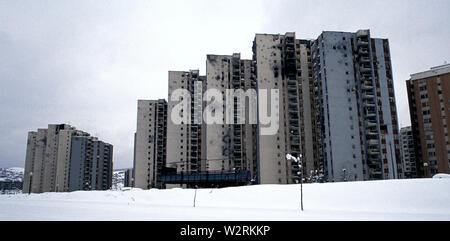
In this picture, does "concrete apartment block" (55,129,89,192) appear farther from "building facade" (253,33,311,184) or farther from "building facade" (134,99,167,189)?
"building facade" (253,33,311,184)

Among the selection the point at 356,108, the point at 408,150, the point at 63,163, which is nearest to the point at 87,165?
the point at 63,163

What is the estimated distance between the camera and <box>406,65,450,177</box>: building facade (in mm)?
92188

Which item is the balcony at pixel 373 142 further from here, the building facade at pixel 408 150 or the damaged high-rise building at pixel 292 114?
the building facade at pixel 408 150

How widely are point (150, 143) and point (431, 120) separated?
4283 inches

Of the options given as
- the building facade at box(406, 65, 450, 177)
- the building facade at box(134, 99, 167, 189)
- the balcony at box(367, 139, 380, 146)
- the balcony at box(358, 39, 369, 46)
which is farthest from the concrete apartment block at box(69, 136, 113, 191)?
the building facade at box(406, 65, 450, 177)

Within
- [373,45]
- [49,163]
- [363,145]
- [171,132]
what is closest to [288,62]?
[373,45]

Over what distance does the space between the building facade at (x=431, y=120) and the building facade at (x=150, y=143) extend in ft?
324

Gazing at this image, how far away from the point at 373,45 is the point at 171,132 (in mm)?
77648

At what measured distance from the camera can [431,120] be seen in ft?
317

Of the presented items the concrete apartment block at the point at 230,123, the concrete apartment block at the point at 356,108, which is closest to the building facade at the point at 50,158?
Result: the concrete apartment block at the point at 230,123

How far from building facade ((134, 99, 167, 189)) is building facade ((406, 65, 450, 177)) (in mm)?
98603

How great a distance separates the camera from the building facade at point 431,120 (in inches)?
3629
